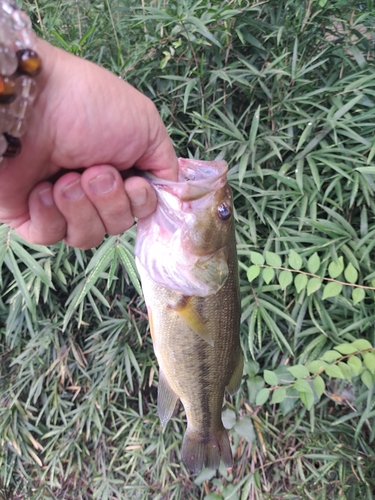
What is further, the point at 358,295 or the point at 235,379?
the point at 358,295

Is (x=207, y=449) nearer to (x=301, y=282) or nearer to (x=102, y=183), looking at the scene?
(x=301, y=282)

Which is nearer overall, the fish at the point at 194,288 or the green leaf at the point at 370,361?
the fish at the point at 194,288

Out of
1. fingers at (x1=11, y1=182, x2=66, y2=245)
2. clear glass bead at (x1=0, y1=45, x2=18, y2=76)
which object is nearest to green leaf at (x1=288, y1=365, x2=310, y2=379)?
fingers at (x1=11, y1=182, x2=66, y2=245)

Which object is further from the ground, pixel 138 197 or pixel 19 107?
pixel 19 107

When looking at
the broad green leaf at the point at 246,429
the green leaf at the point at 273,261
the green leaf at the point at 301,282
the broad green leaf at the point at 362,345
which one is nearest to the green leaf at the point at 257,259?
the green leaf at the point at 273,261

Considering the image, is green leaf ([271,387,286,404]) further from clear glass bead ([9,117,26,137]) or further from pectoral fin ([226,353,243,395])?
clear glass bead ([9,117,26,137])

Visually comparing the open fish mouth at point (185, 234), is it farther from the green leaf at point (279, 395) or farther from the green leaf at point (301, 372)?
the green leaf at point (279, 395)

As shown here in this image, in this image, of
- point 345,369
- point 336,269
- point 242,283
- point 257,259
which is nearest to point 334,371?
point 345,369

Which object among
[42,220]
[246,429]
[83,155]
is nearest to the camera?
[83,155]
